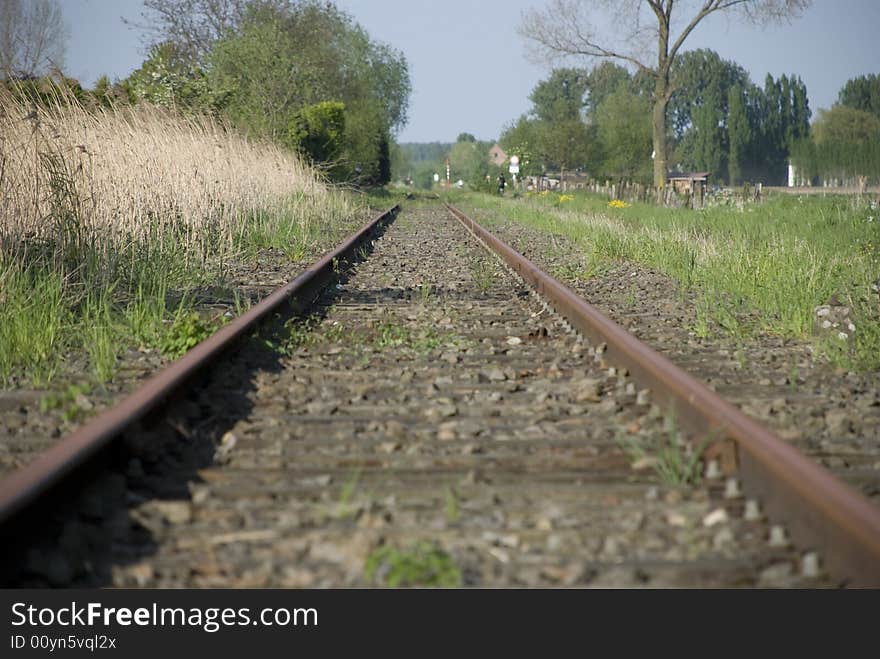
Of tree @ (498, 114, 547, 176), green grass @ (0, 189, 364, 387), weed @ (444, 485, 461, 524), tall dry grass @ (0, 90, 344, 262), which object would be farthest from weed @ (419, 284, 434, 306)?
tree @ (498, 114, 547, 176)

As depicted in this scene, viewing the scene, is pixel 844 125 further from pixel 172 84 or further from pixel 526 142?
pixel 172 84

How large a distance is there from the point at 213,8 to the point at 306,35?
13.8 feet

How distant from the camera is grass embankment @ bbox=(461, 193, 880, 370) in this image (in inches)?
253

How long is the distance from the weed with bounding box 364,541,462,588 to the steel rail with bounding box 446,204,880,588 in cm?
93

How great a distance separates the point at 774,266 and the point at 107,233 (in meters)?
5.36

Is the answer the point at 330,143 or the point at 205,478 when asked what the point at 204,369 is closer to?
the point at 205,478

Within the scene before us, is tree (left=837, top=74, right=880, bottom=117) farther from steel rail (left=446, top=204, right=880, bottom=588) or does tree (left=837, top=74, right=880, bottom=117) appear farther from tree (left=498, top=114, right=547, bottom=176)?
steel rail (left=446, top=204, right=880, bottom=588)

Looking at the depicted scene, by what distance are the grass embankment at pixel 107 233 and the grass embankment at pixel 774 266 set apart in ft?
11.5

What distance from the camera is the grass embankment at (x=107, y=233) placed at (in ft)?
18.7

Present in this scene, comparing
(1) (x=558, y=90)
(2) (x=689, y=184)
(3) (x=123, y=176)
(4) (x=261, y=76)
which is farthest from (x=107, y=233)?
(1) (x=558, y=90)

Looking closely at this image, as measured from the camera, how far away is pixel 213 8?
123 ft

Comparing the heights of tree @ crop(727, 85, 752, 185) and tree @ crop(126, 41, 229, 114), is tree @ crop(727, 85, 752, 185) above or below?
above

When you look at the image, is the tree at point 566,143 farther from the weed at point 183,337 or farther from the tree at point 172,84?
the weed at point 183,337

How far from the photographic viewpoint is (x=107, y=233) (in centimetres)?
767
